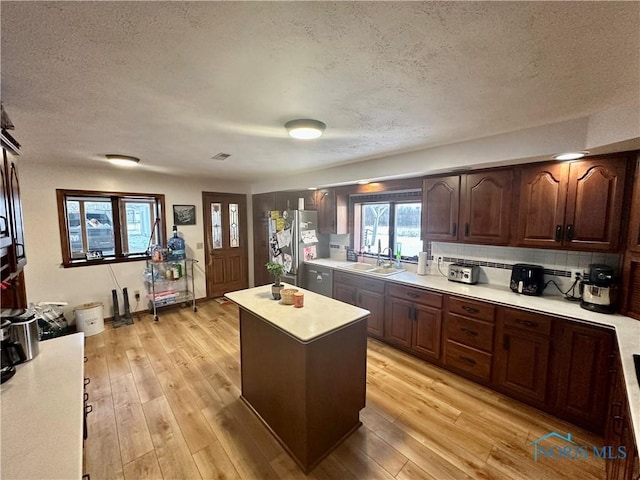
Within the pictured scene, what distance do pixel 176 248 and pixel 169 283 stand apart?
669mm

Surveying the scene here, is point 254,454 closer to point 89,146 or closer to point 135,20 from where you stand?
point 135,20

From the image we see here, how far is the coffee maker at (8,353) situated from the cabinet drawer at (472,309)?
3220 mm

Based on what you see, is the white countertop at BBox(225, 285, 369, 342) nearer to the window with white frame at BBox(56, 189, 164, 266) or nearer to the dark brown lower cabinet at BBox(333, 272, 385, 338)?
the dark brown lower cabinet at BBox(333, 272, 385, 338)

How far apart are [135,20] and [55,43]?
0.42 m

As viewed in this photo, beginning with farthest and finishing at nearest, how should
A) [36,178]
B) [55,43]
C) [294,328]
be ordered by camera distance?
1. [36,178]
2. [294,328]
3. [55,43]

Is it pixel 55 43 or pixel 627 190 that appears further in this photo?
pixel 627 190

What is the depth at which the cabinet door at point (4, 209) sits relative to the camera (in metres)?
1.33

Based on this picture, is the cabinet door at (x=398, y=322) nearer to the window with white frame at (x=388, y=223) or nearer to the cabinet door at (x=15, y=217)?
the window with white frame at (x=388, y=223)

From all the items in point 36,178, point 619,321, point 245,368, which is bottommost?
point 245,368

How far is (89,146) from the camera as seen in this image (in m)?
2.59

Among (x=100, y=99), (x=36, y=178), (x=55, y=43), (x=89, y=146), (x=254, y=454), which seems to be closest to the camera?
(x=55, y=43)

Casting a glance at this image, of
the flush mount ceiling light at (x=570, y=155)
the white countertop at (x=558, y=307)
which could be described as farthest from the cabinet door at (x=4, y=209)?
the flush mount ceiling light at (x=570, y=155)

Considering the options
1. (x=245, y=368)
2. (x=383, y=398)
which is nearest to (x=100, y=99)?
(x=245, y=368)

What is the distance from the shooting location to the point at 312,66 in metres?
1.24
